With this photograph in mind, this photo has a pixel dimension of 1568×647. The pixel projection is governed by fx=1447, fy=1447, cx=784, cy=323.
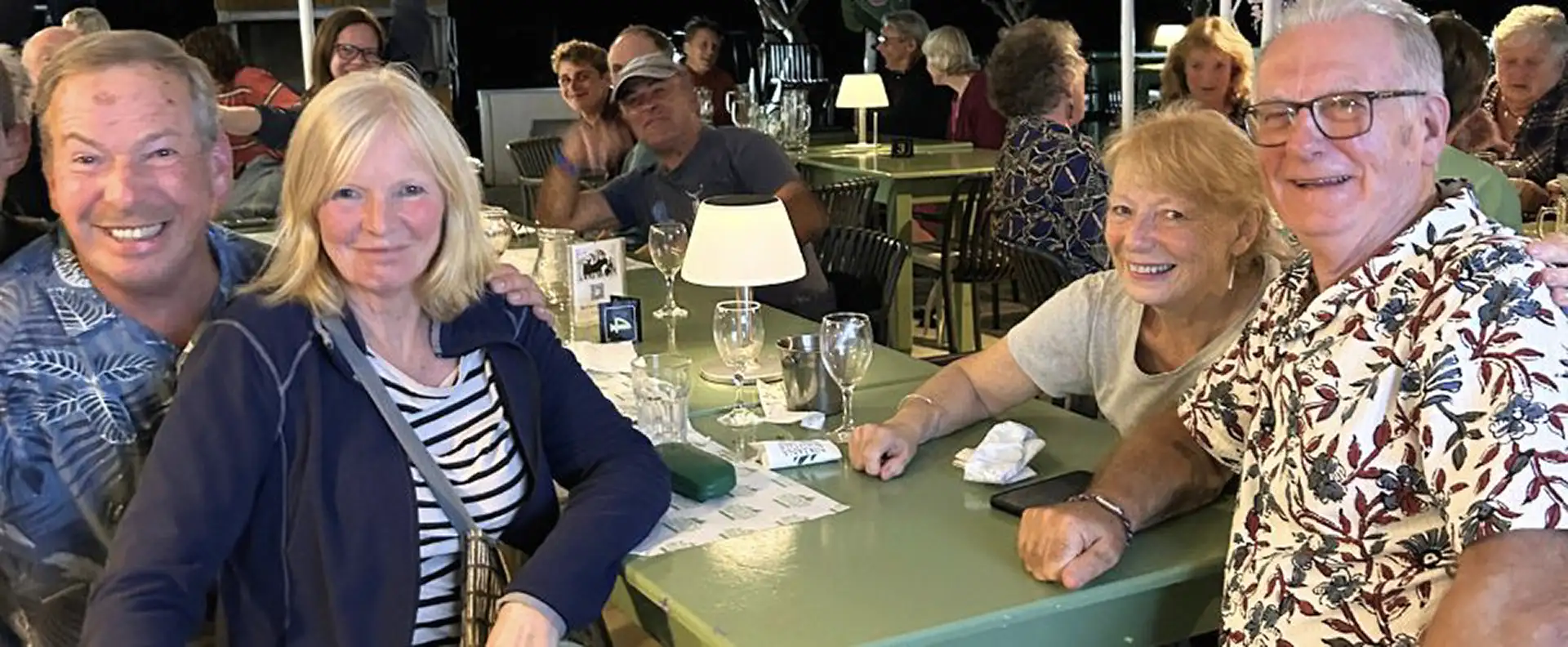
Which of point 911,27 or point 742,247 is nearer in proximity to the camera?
point 742,247

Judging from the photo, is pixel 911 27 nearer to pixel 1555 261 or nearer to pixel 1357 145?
pixel 1357 145

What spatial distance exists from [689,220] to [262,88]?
2.08m

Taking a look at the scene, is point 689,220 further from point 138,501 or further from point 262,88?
point 138,501

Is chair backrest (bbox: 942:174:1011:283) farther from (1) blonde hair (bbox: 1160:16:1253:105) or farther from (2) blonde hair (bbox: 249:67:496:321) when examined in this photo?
(2) blonde hair (bbox: 249:67:496:321)

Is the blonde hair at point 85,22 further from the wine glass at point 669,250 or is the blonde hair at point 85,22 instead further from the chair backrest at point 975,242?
the chair backrest at point 975,242

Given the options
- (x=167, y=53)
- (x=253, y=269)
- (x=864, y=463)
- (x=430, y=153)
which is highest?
(x=167, y=53)

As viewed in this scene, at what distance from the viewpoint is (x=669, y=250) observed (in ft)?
11.0

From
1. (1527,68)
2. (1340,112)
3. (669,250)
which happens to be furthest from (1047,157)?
(1340,112)

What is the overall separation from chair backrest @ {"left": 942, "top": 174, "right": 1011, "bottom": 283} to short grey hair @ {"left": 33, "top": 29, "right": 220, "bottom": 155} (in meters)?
4.01

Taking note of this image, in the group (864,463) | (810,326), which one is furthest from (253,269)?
(810,326)

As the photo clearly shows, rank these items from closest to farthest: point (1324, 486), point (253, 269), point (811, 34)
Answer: point (1324, 486) < point (253, 269) < point (811, 34)

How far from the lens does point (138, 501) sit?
1.72m

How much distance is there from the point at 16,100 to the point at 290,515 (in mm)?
816

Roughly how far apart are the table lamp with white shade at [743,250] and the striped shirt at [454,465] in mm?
833
